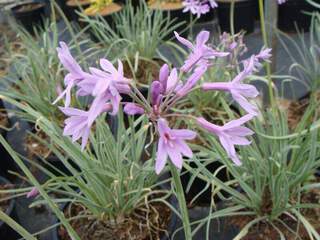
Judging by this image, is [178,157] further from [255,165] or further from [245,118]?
[255,165]

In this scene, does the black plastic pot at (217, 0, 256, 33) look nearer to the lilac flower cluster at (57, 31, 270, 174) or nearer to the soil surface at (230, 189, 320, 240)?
the soil surface at (230, 189, 320, 240)

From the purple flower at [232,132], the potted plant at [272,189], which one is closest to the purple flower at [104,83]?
the purple flower at [232,132]

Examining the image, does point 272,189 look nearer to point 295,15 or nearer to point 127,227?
point 127,227

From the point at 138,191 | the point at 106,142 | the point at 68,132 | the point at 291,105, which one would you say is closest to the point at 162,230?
the point at 138,191

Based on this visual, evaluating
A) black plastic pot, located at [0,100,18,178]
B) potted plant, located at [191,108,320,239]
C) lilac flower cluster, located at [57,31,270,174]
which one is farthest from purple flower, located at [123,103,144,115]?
black plastic pot, located at [0,100,18,178]

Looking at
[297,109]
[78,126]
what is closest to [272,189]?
[78,126]

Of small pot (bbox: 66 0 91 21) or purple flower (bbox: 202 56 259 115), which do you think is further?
small pot (bbox: 66 0 91 21)

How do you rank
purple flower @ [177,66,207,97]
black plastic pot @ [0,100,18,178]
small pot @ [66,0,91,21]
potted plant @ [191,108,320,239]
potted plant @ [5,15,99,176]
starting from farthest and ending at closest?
small pot @ [66,0,91,21], black plastic pot @ [0,100,18,178], potted plant @ [5,15,99,176], potted plant @ [191,108,320,239], purple flower @ [177,66,207,97]
